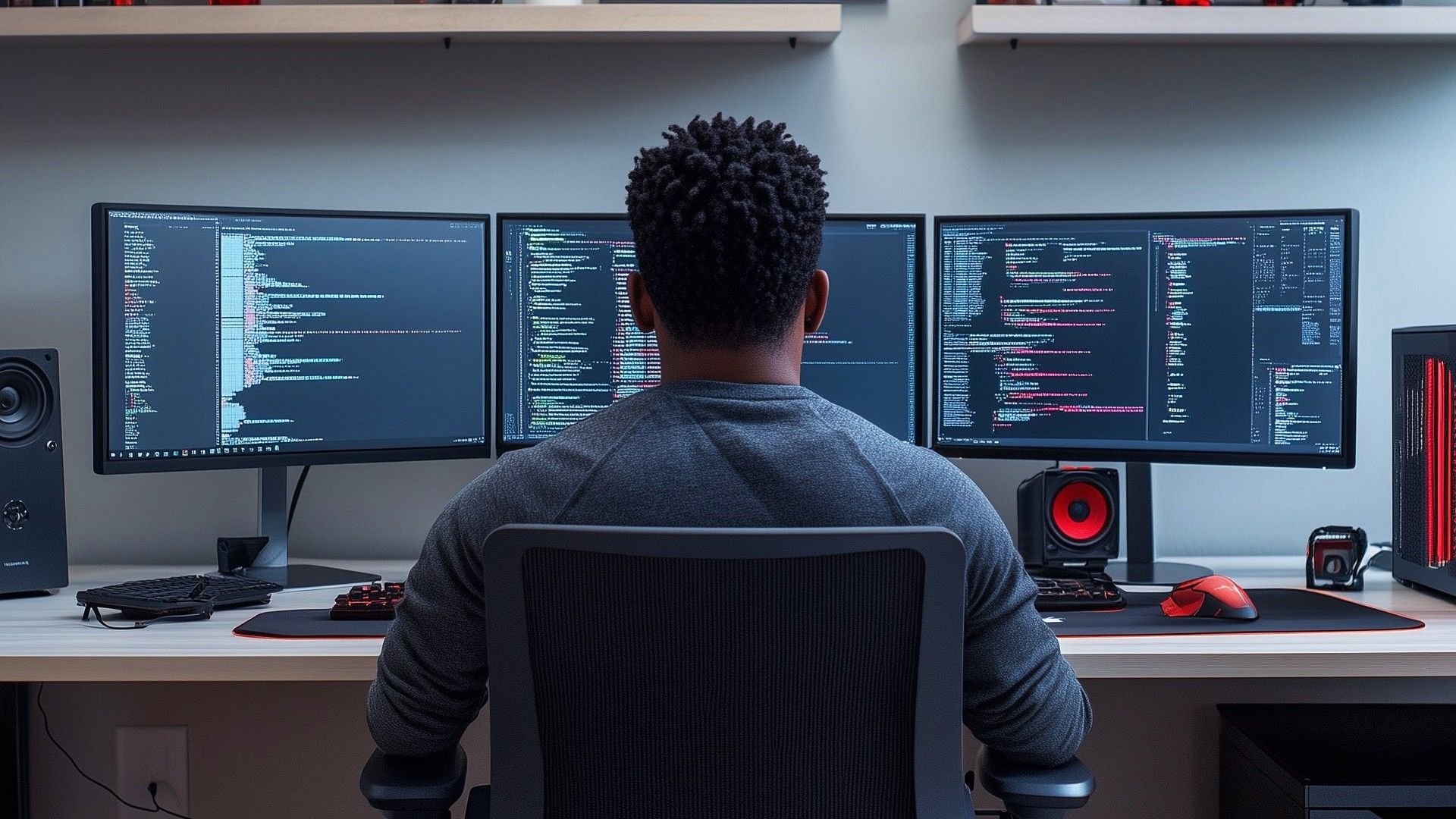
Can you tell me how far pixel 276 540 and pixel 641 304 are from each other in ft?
3.68

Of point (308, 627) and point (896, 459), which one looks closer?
point (896, 459)

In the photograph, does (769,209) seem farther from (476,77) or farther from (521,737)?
(476,77)

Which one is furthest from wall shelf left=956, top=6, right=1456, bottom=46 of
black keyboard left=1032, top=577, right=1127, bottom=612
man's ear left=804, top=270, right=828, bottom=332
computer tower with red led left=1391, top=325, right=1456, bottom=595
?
man's ear left=804, top=270, right=828, bottom=332

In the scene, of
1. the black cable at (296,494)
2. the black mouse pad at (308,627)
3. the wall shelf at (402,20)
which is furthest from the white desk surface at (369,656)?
the wall shelf at (402,20)

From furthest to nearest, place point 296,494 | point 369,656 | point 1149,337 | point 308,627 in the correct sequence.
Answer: point 296,494 → point 1149,337 → point 308,627 → point 369,656

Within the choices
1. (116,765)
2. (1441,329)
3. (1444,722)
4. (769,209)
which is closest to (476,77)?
(769,209)

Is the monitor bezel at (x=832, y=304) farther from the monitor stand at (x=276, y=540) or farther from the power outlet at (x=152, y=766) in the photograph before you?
the power outlet at (x=152, y=766)

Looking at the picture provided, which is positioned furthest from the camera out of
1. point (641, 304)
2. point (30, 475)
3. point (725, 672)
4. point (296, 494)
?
point (296, 494)

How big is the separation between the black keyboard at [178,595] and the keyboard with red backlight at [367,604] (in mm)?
158

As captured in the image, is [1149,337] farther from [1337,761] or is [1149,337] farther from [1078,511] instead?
[1337,761]

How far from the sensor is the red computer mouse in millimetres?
1449

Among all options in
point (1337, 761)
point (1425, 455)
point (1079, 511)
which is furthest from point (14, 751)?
point (1425, 455)

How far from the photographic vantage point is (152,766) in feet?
6.58

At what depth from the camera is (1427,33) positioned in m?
1.82
